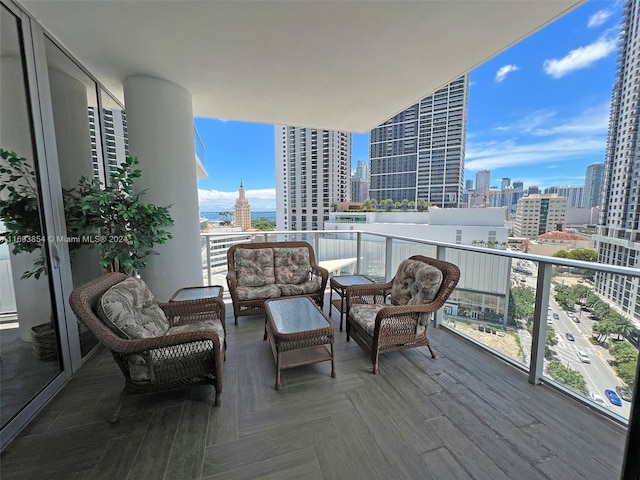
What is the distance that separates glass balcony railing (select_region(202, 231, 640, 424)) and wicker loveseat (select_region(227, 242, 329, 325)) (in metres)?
1.73

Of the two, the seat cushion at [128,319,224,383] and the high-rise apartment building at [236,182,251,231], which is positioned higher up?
the high-rise apartment building at [236,182,251,231]

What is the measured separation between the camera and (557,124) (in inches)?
572

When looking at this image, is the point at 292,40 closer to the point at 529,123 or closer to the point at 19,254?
the point at 19,254

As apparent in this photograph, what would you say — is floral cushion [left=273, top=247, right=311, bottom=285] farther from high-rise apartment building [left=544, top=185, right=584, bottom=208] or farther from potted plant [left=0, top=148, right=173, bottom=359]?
high-rise apartment building [left=544, top=185, right=584, bottom=208]

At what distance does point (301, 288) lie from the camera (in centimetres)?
350

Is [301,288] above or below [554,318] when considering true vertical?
below

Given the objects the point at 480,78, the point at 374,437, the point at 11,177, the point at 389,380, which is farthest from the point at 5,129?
the point at 480,78

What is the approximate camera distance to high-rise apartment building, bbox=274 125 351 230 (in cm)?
2527

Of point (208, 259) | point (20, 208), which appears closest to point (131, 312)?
point (20, 208)

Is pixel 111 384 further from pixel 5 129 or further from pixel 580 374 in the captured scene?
pixel 580 374

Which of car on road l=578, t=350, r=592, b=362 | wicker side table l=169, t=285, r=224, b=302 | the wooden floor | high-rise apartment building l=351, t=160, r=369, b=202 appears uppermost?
high-rise apartment building l=351, t=160, r=369, b=202

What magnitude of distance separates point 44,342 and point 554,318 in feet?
13.8

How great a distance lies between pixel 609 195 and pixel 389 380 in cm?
417

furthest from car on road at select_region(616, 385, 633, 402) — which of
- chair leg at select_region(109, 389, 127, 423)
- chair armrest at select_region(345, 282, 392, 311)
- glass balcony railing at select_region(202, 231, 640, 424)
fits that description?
chair leg at select_region(109, 389, 127, 423)
